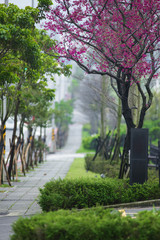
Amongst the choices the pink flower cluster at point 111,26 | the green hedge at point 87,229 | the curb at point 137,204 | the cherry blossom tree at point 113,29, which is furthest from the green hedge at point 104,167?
the green hedge at point 87,229

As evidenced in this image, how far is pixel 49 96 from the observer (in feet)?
59.2

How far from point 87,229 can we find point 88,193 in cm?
404

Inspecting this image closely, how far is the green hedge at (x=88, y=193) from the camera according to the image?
28.3ft

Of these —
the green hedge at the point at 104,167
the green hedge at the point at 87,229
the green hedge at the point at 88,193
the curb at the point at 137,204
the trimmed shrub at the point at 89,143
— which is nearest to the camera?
the green hedge at the point at 87,229

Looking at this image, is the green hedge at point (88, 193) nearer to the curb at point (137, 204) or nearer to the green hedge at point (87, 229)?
the curb at point (137, 204)

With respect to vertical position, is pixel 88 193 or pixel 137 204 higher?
pixel 88 193

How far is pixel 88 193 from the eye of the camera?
911cm

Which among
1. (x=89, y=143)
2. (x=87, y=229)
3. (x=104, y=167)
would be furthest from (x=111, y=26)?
(x=89, y=143)

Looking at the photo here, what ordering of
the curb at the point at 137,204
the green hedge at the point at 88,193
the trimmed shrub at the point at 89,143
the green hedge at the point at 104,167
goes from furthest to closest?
the trimmed shrub at the point at 89,143, the green hedge at the point at 104,167, the curb at the point at 137,204, the green hedge at the point at 88,193

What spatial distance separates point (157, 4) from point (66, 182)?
16.2 ft

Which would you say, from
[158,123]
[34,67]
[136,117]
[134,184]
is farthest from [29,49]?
[158,123]

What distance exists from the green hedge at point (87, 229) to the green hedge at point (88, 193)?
321 cm

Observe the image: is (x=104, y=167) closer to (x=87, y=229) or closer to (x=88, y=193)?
(x=88, y=193)

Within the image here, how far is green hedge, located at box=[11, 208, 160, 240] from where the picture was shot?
508 cm
